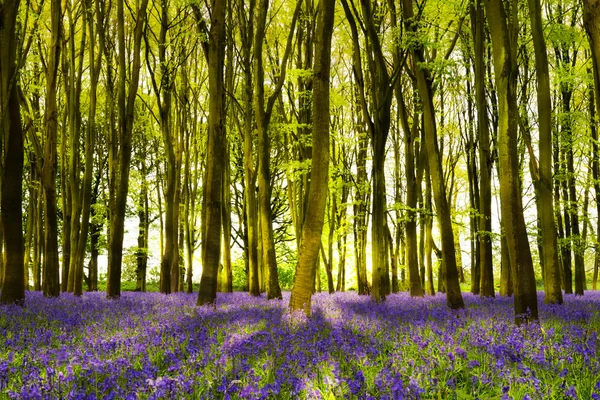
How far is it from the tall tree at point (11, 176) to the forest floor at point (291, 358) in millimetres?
2461

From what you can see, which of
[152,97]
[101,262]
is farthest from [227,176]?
[101,262]

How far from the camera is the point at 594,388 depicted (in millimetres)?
3553

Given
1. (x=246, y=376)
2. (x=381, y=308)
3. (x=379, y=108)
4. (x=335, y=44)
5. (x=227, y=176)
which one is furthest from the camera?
(x=335, y=44)

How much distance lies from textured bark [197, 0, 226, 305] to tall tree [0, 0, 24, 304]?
3.91 metres

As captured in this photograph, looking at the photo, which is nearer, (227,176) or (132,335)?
(132,335)

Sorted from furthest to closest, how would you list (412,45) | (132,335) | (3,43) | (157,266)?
(157,266) → (412,45) → (3,43) → (132,335)

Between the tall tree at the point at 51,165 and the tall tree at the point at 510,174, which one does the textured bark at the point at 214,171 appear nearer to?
the tall tree at the point at 51,165

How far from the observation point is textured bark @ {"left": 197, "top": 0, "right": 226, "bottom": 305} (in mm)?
11320

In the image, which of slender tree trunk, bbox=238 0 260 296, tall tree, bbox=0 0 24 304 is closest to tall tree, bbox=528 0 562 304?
slender tree trunk, bbox=238 0 260 296

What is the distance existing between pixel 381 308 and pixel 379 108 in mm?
6083

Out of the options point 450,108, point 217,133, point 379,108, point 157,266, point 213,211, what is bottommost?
point 157,266

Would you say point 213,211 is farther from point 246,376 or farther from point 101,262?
point 101,262

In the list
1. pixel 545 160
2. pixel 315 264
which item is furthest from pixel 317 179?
pixel 545 160

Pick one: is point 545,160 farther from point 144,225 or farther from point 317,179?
point 144,225
